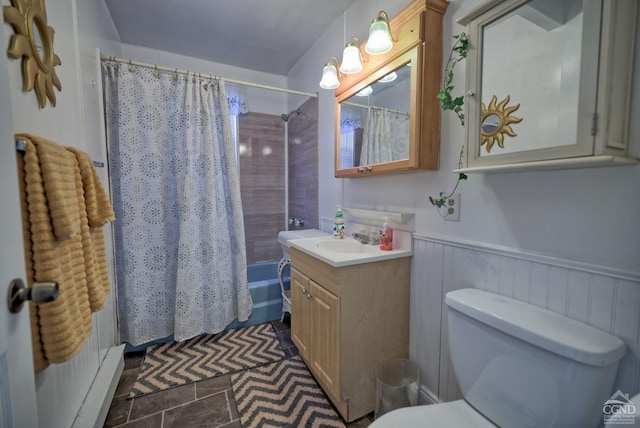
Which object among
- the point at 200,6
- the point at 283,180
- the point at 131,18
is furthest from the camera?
the point at 283,180

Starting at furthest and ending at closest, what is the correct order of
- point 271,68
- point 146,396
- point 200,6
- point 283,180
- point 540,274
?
1. point 283,180
2. point 271,68
3. point 200,6
4. point 146,396
5. point 540,274

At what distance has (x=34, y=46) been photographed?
86 centimetres

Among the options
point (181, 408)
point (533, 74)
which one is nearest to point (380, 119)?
point (533, 74)

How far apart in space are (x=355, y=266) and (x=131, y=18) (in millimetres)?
2532

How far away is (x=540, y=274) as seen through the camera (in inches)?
36.6

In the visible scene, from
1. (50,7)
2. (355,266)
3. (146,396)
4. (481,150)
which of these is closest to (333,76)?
(481,150)

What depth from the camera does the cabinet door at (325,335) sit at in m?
1.30

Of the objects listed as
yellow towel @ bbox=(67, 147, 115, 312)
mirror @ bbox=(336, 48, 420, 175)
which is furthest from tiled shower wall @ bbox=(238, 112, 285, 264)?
yellow towel @ bbox=(67, 147, 115, 312)

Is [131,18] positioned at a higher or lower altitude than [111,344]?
higher

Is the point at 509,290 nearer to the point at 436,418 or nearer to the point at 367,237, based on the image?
the point at 436,418

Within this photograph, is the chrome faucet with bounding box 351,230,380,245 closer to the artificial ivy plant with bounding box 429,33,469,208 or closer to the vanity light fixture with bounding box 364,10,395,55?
the artificial ivy plant with bounding box 429,33,469,208

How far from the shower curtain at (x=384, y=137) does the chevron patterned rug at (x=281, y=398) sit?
139 cm

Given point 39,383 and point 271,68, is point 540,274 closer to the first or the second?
point 39,383

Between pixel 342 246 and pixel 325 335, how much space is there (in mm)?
567
